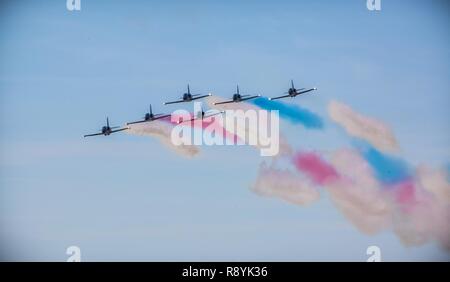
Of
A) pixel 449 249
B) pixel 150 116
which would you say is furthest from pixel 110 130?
pixel 449 249

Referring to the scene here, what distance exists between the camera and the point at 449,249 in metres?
57.2
